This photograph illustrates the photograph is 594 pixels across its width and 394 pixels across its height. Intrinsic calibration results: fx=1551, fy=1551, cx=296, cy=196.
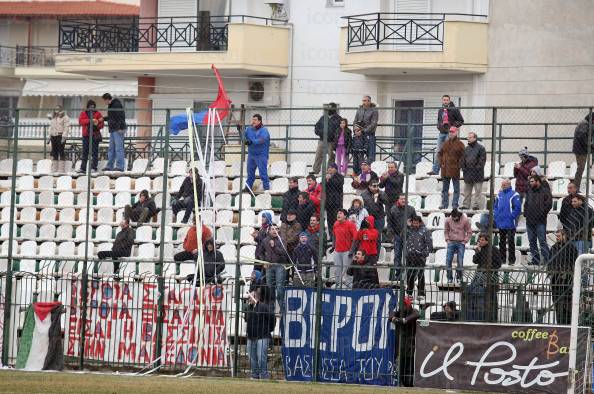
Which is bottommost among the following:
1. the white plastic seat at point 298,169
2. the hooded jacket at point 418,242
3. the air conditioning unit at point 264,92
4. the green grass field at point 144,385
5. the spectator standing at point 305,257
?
the green grass field at point 144,385

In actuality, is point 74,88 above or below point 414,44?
above

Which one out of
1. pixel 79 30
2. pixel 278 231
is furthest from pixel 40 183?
pixel 79 30

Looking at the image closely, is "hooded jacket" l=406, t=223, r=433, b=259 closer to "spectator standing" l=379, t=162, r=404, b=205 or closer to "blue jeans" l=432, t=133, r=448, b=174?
"spectator standing" l=379, t=162, r=404, b=205

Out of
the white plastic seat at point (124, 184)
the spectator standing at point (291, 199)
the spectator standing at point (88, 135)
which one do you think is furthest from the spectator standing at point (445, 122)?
the spectator standing at point (88, 135)

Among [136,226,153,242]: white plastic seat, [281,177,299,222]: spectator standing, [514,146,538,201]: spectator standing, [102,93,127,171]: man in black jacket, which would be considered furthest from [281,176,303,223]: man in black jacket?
[102,93,127,171]: man in black jacket

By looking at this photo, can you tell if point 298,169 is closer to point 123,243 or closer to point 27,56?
point 123,243

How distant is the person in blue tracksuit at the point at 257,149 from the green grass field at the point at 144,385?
5761 millimetres

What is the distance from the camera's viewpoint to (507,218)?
2620 centimetres

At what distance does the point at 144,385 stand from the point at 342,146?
304 inches

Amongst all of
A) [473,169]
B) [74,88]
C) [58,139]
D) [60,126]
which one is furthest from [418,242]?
[74,88]

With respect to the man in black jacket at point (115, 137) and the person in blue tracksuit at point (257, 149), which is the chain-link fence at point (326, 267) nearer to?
the person in blue tracksuit at point (257, 149)

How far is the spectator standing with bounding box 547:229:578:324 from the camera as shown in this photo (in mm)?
23500

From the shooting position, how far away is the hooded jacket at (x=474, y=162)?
1068 inches

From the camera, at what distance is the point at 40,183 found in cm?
3278
